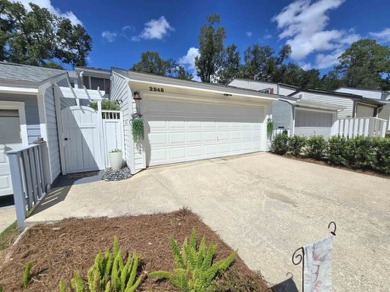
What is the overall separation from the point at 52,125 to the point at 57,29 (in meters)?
27.6

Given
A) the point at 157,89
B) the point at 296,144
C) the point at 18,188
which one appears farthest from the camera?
the point at 296,144

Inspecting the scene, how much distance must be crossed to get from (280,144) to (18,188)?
345 inches

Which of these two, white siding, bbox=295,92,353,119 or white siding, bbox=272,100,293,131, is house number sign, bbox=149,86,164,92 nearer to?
white siding, bbox=272,100,293,131

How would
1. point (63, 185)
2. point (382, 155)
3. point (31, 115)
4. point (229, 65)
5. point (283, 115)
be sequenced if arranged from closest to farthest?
point (31, 115) < point (63, 185) < point (382, 155) < point (283, 115) < point (229, 65)

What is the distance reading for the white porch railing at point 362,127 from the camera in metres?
8.66

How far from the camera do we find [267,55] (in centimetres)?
3042

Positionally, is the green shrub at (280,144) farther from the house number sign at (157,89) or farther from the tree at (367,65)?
the tree at (367,65)

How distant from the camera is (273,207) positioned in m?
3.53

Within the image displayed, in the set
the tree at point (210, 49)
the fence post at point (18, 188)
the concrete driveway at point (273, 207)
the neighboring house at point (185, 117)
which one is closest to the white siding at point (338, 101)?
the neighboring house at point (185, 117)

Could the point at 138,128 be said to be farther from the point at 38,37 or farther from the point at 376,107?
the point at 38,37

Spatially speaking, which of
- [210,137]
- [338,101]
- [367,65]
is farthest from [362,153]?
[367,65]

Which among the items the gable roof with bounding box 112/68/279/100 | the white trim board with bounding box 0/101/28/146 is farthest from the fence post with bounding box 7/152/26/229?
the gable roof with bounding box 112/68/279/100

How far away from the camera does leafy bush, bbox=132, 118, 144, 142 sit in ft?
17.3

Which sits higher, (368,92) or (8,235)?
(368,92)
